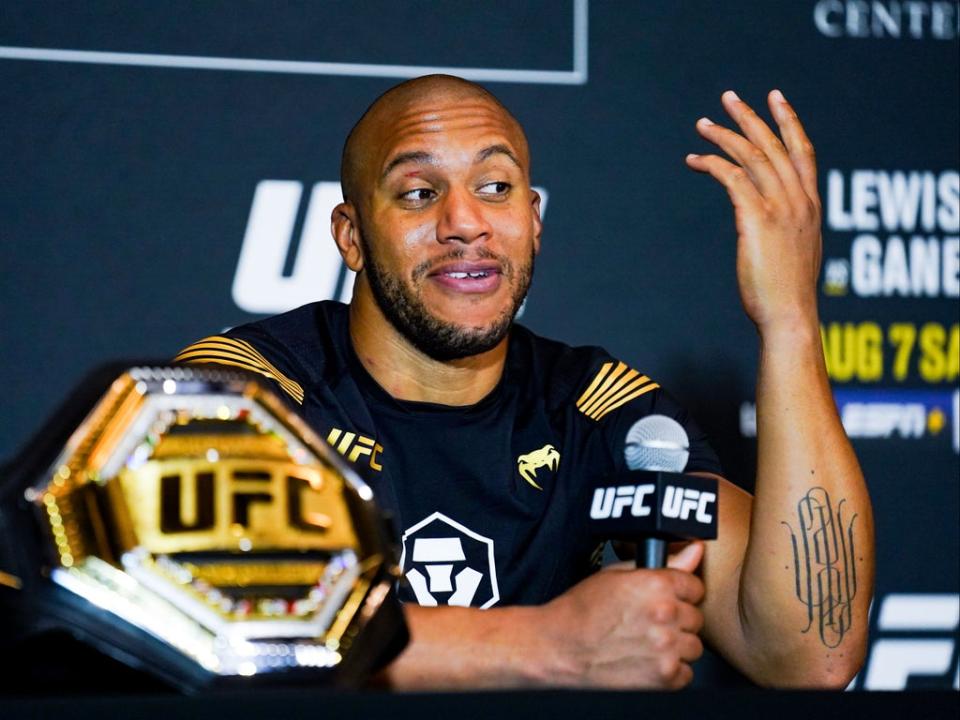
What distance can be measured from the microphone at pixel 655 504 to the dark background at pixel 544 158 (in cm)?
102

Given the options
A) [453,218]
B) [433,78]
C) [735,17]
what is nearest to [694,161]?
[453,218]

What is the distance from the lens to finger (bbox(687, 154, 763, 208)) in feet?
4.33

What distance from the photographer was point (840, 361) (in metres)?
2.14

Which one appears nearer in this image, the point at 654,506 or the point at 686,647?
the point at 654,506

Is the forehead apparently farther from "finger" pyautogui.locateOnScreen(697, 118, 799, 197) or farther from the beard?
"finger" pyautogui.locateOnScreen(697, 118, 799, 197)

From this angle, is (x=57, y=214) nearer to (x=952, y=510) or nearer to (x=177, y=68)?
(x=177, y=68)

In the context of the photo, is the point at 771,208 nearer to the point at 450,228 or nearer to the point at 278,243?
the point at 450,228

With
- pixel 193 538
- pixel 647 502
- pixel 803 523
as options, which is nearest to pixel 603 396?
pixel 803 523

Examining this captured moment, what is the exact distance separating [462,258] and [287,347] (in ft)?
0.80

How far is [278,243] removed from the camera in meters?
2.03

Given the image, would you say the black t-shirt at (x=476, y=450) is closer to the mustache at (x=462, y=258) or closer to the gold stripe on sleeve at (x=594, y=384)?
the gold stripe on sleeve at (x=594, y=384)

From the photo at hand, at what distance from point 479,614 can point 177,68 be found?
120cm

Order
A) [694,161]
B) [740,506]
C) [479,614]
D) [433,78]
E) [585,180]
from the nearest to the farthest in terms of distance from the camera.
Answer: [479,614], [694,161], [740,506], [433,78], [585,180]

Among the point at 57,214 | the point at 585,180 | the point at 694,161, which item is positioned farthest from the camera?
the point at 585,180
